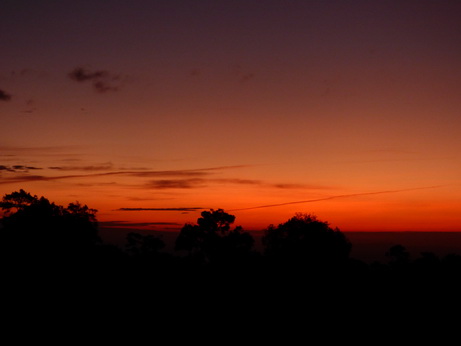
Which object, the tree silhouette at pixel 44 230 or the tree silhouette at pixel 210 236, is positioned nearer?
the tree silhouette at pixel 44 230

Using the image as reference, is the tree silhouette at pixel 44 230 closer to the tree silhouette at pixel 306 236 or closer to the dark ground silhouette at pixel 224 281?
the dark ground silhouette at pixel 224 281

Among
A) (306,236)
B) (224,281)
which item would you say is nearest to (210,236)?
(306,236)

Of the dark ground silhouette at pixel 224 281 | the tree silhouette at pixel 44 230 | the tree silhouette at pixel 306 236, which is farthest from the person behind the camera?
the tree silhouette at pixel 306 236

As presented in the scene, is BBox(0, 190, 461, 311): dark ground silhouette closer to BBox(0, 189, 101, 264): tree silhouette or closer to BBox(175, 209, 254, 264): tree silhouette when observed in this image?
BBox(0, 189, 101, 264): tree silhouette

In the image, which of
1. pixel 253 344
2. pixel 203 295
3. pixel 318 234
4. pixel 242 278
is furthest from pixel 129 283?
pixel 318 234

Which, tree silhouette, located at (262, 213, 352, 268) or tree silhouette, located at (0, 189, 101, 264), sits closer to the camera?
tree silhouette, located at (0, 189, 101, 264)

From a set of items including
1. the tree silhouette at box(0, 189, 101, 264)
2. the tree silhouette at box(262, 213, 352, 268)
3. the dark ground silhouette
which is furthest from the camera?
the tree silhouette at box(262, 213, 352, 268)

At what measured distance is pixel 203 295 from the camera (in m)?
35.1

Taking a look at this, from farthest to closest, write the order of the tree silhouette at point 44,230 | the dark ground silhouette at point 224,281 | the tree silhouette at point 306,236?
the tree silhouette at point 306,236 < the tree silhouette at point 44,230 < the dark ground silhouette at point 224,281

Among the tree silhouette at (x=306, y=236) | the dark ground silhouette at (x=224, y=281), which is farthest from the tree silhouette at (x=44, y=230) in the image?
the tree silhouette at (x=306, y=236)

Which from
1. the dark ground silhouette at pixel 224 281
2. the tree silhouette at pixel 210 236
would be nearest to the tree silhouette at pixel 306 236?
the tree silhouette at pixel 210 236

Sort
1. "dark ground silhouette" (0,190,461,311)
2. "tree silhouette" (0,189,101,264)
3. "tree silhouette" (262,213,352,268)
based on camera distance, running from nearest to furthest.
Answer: "dark ground silhouette" (0,190,461,311) → "tree silhouette" (0,189,101,264) → "tree silhouette" (262,213,352,268)

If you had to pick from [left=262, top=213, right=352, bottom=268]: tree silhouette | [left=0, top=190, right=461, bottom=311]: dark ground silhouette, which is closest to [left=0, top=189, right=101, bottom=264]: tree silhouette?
[left=0, top=190, right=461, bottom=311]: dark ground silhouette

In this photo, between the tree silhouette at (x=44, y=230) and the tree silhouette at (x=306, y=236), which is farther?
the tree silhouette at (x=306, y=236)
